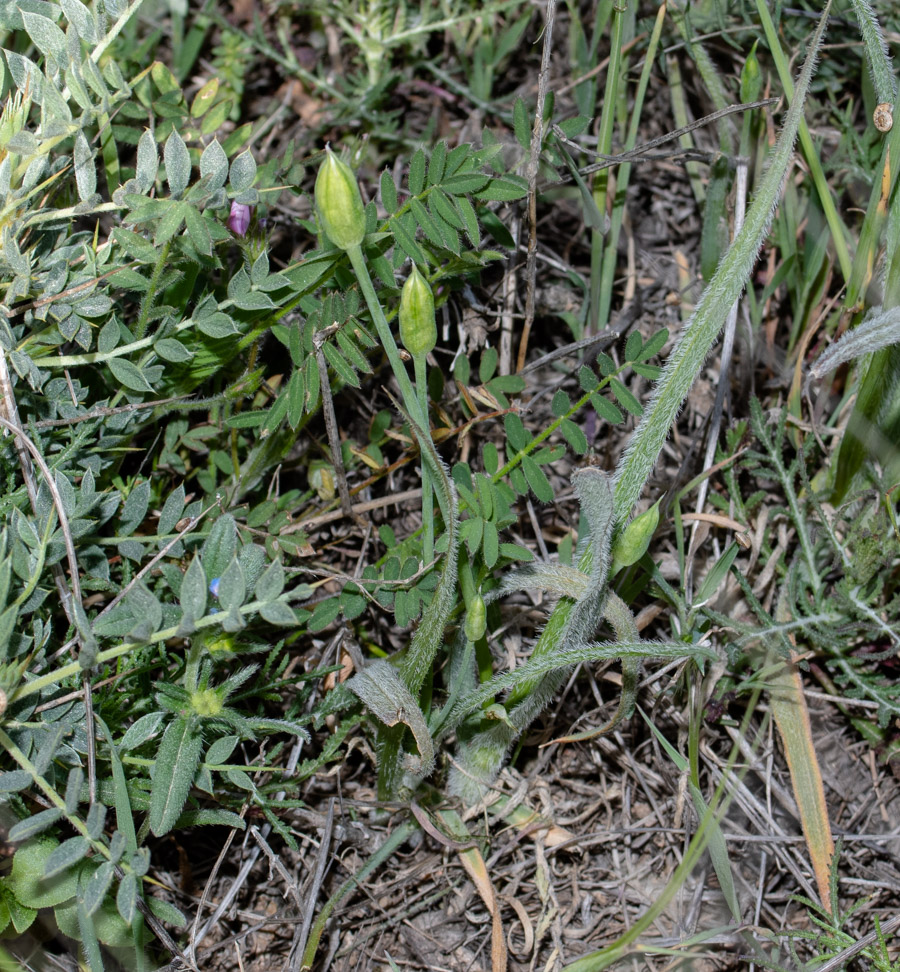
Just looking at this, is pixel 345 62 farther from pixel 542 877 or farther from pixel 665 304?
pixel 542 877

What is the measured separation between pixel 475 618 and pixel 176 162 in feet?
3.35

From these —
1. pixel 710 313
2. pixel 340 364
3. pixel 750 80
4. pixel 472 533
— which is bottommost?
pixel 472 533

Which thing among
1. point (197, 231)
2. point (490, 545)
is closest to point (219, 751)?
point (490, 545)

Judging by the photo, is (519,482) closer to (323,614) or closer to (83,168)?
(323,614)

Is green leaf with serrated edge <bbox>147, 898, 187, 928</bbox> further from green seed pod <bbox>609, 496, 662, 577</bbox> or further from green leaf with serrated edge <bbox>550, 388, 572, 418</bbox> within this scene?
green leaf with serrated edge <bbox>550, 388, 572, 418</bbox>

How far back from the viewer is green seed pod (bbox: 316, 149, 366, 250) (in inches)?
53.5

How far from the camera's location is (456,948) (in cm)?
200

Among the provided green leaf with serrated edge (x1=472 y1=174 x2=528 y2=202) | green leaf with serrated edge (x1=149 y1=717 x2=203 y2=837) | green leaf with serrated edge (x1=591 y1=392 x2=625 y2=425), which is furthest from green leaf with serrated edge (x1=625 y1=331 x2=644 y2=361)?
green leaf with serrated edge (x1=149 y1=717 x2=203 y2=837)

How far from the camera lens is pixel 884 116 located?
72.4 inches

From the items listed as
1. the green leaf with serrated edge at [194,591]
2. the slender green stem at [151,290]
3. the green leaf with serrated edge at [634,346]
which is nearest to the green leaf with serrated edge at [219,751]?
the green leaf with serrated edge at [194,591]

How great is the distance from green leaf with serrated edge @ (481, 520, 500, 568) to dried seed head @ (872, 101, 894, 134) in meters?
1.16

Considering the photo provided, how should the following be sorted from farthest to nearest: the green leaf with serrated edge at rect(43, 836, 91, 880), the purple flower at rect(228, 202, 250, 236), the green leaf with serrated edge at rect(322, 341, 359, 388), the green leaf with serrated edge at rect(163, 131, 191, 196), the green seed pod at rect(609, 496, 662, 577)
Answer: the purple flower at rect(228, 202, 250, 236) → the green leaf with serrated edge at rect(322, 341, 359, 388) → the green leaf with serrated edge at rect(163, 131, 191, 196) → the green seed pod at rect(609, 496, 662, 577) → the green leaf with serrated edge at rect(43, 836, 91, 880)

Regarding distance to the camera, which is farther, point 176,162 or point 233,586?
point 176,162

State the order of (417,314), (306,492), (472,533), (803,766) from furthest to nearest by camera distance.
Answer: (306,492), (803,766), (472,533), (417,314)
